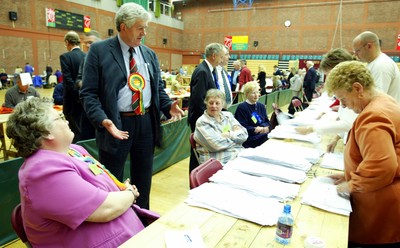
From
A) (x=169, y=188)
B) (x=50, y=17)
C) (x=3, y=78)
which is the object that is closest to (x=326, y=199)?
(x=169, y=188)

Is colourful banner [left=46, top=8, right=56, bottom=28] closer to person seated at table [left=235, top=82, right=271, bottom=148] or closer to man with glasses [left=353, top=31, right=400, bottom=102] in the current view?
person seated at table [left=235, top=82, right=271, bottom=148]

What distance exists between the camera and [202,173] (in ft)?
5.98

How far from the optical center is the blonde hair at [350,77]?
58.9 inches

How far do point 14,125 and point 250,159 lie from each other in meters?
1.39

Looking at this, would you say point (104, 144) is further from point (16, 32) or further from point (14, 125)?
point (16, 32)

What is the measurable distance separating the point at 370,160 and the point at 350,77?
1.37 feet

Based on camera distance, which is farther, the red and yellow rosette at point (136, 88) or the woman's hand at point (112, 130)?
the red and yellow rosette at point (136, 88)

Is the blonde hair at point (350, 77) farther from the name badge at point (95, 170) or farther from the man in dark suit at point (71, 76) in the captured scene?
the man in dark suit at point (71, 76)

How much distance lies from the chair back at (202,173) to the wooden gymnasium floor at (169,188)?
1304 millimetres

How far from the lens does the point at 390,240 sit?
1.48m

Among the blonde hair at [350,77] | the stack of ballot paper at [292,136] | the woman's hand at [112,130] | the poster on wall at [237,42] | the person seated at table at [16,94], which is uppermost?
the poster on wall at [237,42]

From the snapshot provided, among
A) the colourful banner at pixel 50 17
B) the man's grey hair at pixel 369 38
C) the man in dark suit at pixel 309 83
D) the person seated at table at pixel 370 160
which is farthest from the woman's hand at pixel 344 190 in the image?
the colourful banner at pixel 50 17

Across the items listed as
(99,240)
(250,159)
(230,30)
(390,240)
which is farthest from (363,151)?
(230,30)

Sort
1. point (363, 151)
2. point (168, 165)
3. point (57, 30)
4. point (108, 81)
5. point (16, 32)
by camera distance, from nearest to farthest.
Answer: point (363, 151) < point (108, 81) < point (168, 165) < point (16, 32) < point (57, 30)
